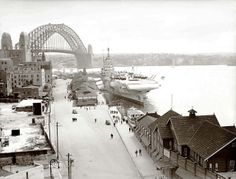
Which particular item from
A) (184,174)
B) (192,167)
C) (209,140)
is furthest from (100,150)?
(209,140)

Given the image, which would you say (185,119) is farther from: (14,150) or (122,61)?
(122,61)

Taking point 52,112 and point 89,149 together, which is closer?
point 89,149

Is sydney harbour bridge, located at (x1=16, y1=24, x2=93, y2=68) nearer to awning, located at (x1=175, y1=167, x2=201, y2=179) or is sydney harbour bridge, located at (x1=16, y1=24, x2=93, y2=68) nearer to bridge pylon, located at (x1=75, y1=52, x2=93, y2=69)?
bridge pylon, located at (x1=75, y1=52, x2=93, y2=69)

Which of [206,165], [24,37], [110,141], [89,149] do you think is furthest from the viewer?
[24,37]

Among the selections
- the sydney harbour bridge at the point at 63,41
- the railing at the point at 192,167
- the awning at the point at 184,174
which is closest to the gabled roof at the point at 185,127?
the railing at the point at 192,167

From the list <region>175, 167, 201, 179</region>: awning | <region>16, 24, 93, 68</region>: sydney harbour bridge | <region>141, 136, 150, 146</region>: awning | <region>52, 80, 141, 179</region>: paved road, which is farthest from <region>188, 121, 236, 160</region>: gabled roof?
<region>16, 24, 93, 68</region>: sydney harbour bridge

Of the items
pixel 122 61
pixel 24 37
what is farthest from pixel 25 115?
pixel 122 61
